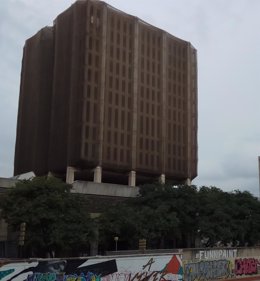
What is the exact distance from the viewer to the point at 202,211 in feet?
252

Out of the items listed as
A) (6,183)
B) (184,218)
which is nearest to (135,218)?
(184,218)

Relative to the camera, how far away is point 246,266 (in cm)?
4409

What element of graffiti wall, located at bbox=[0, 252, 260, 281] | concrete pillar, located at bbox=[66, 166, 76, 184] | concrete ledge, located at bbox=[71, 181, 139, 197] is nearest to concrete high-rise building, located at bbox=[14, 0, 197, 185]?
concrete pillar, located at bbox=[66, 166, 76, 184]

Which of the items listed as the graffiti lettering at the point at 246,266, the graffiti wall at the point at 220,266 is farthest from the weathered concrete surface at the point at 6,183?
the graffiti lettering at the point at 246,266

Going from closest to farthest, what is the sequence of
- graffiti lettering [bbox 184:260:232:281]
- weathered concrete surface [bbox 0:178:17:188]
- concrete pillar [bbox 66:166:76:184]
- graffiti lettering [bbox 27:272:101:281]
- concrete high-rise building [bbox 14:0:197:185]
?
graffiti lettering [bbox 27:272:101:281]
graffiti lettering [bbox 184:260:232:281]
weathered concrete surface [bbox 0:178:17:188]
concrete pillar [bbox 66:166:76:184]
concrete high-rise building [bbox 14:0:197:185]

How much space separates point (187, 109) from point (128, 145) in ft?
74.9

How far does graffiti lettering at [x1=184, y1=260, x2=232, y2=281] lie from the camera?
3653 cm

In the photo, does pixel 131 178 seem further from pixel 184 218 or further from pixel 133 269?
pixel 133 269

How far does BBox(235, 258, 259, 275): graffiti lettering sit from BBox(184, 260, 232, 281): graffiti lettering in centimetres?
151

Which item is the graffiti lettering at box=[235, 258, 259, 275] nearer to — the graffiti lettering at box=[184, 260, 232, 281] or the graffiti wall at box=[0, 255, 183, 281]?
the graffiti lettering at box=[184, 260, 232, 281]

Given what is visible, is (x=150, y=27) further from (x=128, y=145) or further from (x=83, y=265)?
(x=83, y=265)

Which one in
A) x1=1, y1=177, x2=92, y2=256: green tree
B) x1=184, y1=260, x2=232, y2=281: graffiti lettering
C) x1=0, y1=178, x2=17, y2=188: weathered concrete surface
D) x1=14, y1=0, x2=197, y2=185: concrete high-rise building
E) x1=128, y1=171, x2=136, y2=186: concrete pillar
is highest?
x1=14, y1=0, x2=197, y2=185: concrete high-rise building

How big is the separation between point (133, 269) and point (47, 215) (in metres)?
27.5

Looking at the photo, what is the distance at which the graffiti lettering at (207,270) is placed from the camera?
36531 millimetres
